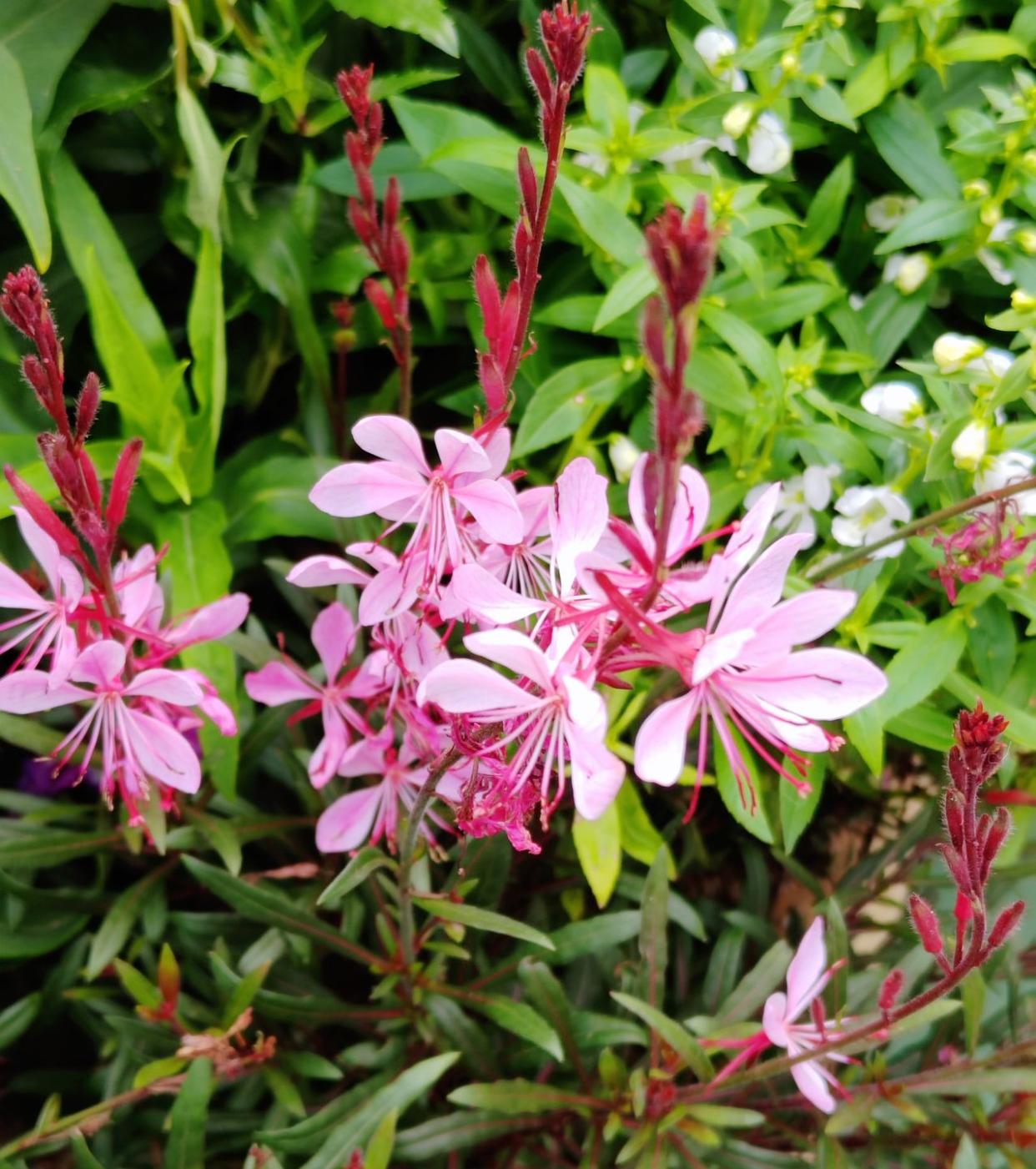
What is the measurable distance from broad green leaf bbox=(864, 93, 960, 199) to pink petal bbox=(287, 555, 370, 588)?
585mm

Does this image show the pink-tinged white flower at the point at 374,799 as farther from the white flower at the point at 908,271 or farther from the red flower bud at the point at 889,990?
the white flower at the point at 908,271

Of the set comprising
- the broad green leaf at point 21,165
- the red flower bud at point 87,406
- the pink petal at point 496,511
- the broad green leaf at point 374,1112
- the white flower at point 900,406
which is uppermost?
the broad green leaf at point 21,165

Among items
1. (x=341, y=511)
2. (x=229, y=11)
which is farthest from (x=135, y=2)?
(x=341, y=511)

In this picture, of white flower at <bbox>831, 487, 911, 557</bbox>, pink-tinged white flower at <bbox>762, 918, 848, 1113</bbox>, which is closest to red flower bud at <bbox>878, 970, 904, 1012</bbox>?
pink-tinged white flower at <bbox>762, 918, 848, 1113</bbox>

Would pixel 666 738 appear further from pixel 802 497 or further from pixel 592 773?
pixel 802 497

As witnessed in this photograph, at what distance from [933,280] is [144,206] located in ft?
2.32

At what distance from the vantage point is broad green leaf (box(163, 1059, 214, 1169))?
0.69 m

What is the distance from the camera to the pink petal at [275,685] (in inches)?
26.4

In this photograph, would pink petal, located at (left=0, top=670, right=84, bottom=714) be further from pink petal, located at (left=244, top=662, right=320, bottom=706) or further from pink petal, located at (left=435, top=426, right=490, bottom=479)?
pink petal, located at (left=435, top=426, right=490, bottom=479)

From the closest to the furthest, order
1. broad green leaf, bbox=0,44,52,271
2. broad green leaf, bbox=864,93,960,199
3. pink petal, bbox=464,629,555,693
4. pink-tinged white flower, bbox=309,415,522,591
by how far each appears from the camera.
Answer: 1. pink petal, bbox=464,629,555,693
2. pink-tinged white flower, bbox=309,415,522,591
3. broad green leaf, bbox=0,44,52,271
4. broad green leaf, bbox=864,93,960,199

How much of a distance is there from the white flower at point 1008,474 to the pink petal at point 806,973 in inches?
12.0

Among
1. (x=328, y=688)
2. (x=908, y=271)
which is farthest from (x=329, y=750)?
(x=908, y=271)

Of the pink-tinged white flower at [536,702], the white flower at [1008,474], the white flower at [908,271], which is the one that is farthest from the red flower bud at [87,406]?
the white flower at [908,271]

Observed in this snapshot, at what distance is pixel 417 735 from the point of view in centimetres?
59
